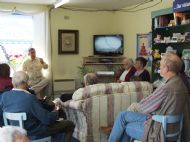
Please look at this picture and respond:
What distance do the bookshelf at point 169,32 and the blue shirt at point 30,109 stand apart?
10.1ft

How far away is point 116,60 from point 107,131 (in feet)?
14.7

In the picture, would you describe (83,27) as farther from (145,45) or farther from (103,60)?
(145,45)

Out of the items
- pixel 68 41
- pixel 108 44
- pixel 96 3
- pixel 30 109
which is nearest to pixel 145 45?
pixel 108 44

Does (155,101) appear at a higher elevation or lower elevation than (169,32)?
lower

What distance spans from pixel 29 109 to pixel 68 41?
494 centimetres

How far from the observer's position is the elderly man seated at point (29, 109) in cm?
341

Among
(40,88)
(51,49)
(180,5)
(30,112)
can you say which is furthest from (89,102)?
(51,49)

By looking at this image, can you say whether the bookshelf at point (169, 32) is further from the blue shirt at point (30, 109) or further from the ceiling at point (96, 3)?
the blue shirt at point (30, 109)

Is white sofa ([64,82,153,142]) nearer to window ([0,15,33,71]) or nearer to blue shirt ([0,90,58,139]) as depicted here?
blue shirt ([0,90,58,139])

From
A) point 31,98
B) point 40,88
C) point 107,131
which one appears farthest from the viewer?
point 40,88

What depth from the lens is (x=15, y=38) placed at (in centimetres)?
793

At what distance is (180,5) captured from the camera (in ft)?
18.1

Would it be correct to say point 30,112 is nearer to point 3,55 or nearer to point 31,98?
point 31,98

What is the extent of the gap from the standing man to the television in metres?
1.66
